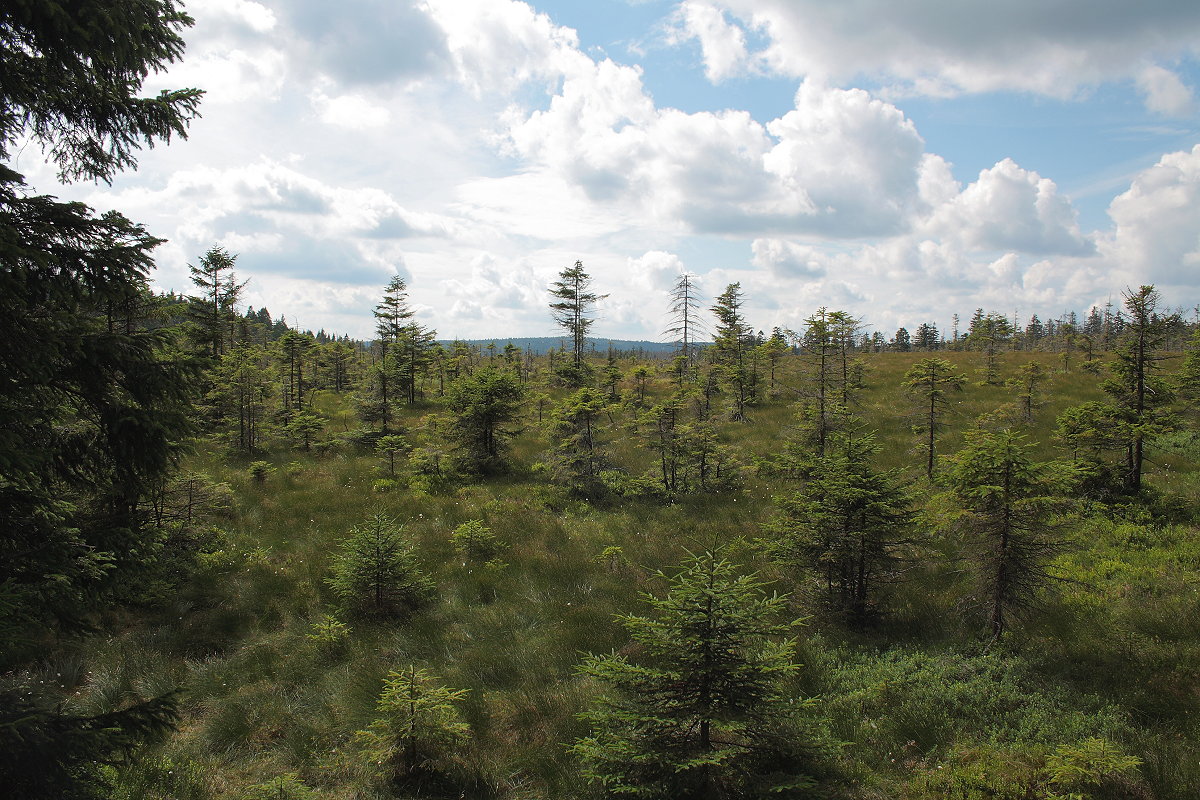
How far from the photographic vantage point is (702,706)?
4418 millimetres

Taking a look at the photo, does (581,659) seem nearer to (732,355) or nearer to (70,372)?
(70,372)

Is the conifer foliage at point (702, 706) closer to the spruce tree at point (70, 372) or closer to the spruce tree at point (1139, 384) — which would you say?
the spruce tree at point (70, 372)

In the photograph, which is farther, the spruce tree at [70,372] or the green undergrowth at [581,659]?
the green undergrowth at [581,659]

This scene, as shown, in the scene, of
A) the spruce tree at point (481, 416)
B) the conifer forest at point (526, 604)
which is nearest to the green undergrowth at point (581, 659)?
the conifer forest at point (526, 604)

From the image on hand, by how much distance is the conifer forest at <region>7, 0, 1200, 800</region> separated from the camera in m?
3.81

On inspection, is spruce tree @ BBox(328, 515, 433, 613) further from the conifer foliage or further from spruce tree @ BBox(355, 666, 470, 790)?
the conifer foliage

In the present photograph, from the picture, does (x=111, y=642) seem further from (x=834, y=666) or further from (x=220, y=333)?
→ (x=220, y=333)

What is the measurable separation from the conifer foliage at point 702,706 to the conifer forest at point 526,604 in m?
0.04

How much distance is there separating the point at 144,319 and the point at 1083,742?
15146 mm

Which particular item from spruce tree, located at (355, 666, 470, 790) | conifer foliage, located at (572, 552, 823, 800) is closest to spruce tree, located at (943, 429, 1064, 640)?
conifer foliage, located at (572, 552, 823, 800)

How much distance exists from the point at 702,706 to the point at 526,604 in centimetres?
587

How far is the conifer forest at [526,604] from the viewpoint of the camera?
12.5 feet

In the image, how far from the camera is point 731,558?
1127 cm

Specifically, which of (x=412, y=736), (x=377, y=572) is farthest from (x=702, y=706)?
(x=377, y=572)
